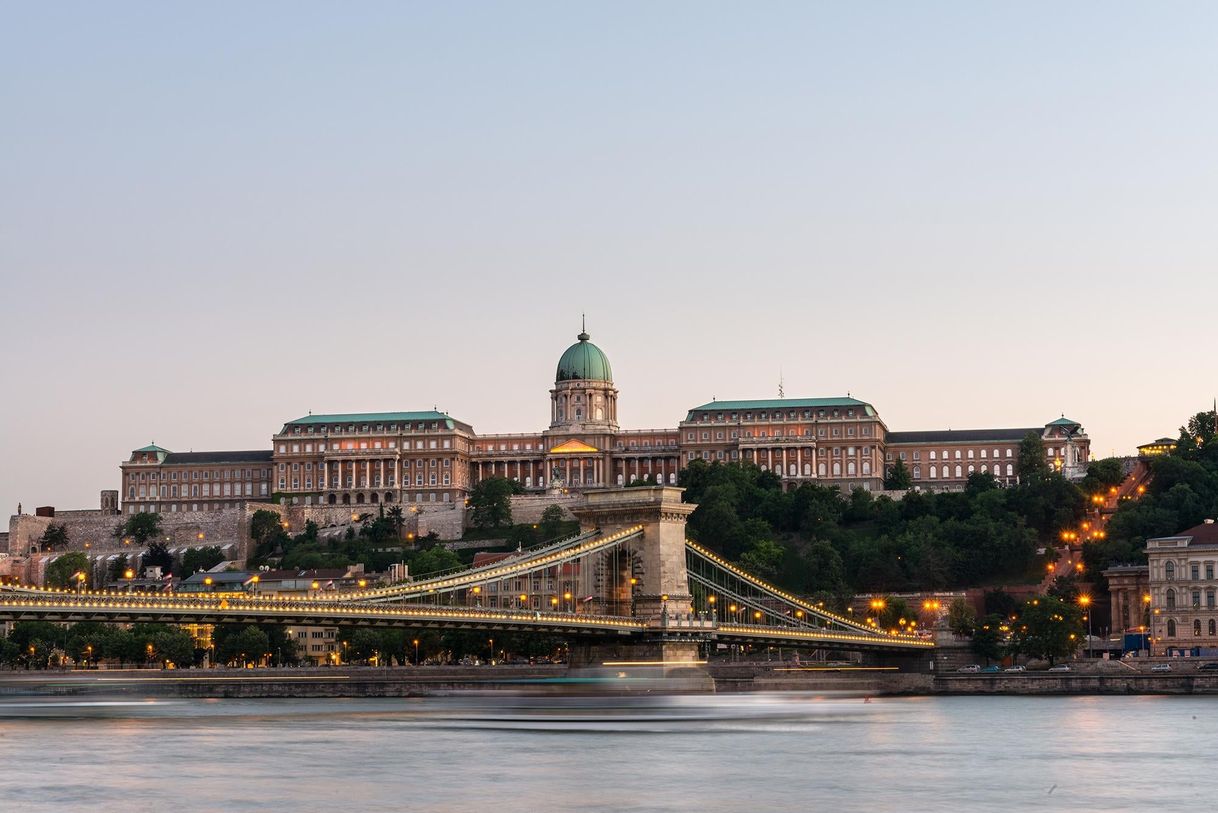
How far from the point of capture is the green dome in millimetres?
157500

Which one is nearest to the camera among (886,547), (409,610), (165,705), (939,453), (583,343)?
(409,610)

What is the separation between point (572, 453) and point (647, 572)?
282 ft

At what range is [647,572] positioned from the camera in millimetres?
A: 65875

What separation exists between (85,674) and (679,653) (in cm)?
3187

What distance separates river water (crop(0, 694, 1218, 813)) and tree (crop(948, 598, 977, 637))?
1034 inches

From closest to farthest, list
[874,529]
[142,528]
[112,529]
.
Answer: [874,529] → [142,528] → [112,529]

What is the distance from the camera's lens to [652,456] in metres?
151

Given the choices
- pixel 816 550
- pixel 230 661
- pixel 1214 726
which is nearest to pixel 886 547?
pixel 816 550

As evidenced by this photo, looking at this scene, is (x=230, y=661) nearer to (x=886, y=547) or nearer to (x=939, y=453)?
(x=886, y=547)

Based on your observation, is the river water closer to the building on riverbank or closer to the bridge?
the bridge

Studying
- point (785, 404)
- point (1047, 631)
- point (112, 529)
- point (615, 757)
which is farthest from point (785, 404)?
point (615, 757)

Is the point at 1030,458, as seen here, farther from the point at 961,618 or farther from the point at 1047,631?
the point at 1047,631

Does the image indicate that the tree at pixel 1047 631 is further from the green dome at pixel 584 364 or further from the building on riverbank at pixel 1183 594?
the green dome at pixel 584 364

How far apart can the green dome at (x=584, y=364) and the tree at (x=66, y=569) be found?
134 ft
